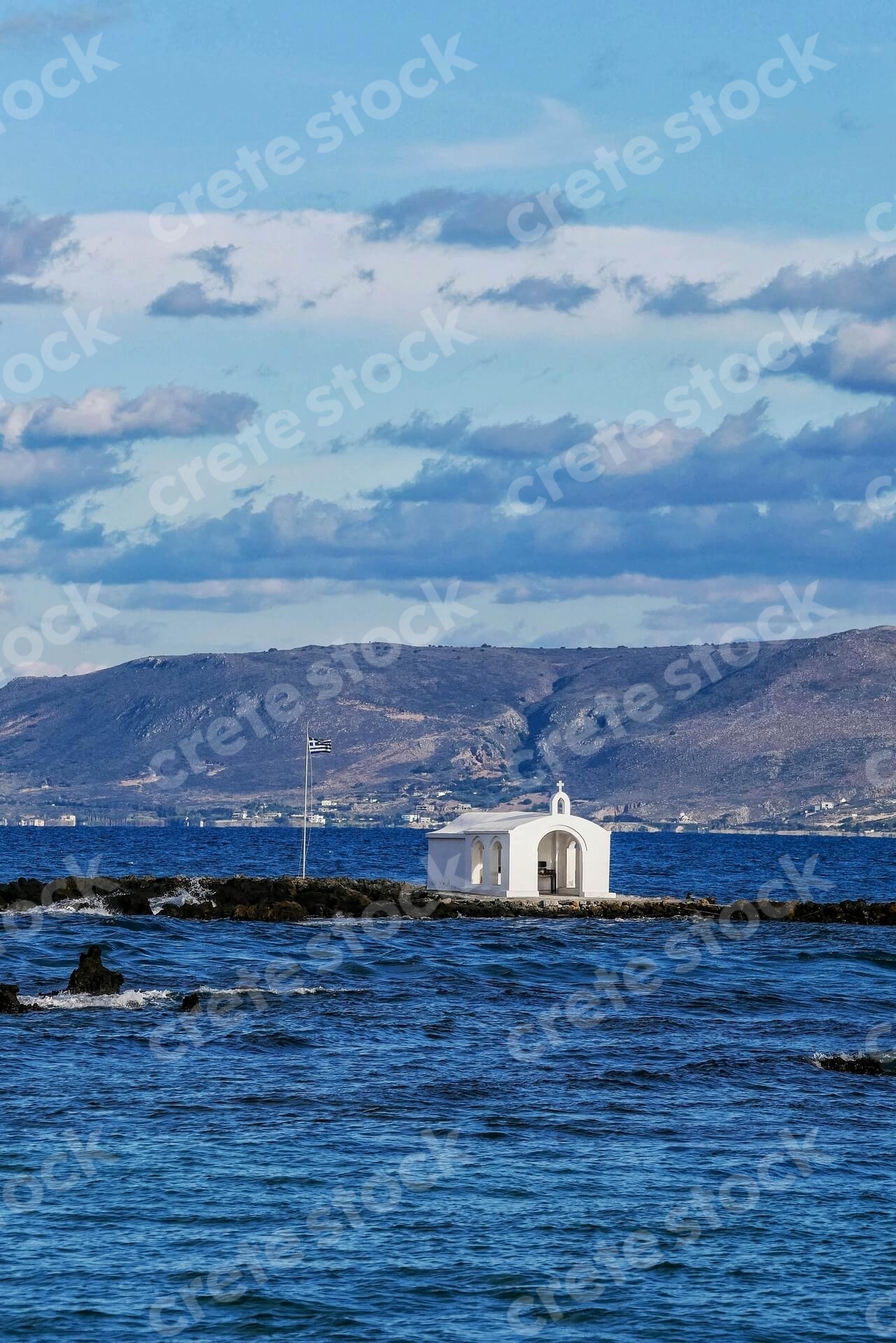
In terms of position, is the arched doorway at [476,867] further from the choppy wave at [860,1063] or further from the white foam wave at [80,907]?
the choppy wave at [860,1063]

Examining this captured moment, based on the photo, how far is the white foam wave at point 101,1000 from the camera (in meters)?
45.9

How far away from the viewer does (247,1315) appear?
870 inches

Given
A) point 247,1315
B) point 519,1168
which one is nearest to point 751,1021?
point 519,1168

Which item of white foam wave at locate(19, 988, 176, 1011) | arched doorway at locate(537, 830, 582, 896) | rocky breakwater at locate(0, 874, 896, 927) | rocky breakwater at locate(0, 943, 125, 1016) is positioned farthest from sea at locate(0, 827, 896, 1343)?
arched doorway at locate(537, 830, 582, 896)

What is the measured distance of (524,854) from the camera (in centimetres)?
7494

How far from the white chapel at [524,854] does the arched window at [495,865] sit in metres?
0.03

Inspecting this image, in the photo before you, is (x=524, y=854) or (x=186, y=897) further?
(x=186, y=897)

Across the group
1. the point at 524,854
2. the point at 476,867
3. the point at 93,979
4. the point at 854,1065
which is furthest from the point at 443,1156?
the point at 476,867

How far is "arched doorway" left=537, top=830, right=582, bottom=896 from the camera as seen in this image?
255 feet

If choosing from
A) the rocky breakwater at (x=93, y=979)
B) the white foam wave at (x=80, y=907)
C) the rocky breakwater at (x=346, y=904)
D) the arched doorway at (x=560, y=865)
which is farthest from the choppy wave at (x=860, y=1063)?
the white foam wave at (x=80, y=907)

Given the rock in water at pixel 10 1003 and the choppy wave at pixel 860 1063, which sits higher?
the rock in water at pixel 10 1003

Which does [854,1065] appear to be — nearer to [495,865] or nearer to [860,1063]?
[860,1063]

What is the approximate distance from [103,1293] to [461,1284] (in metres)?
4.65

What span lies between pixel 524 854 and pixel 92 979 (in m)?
29.6
